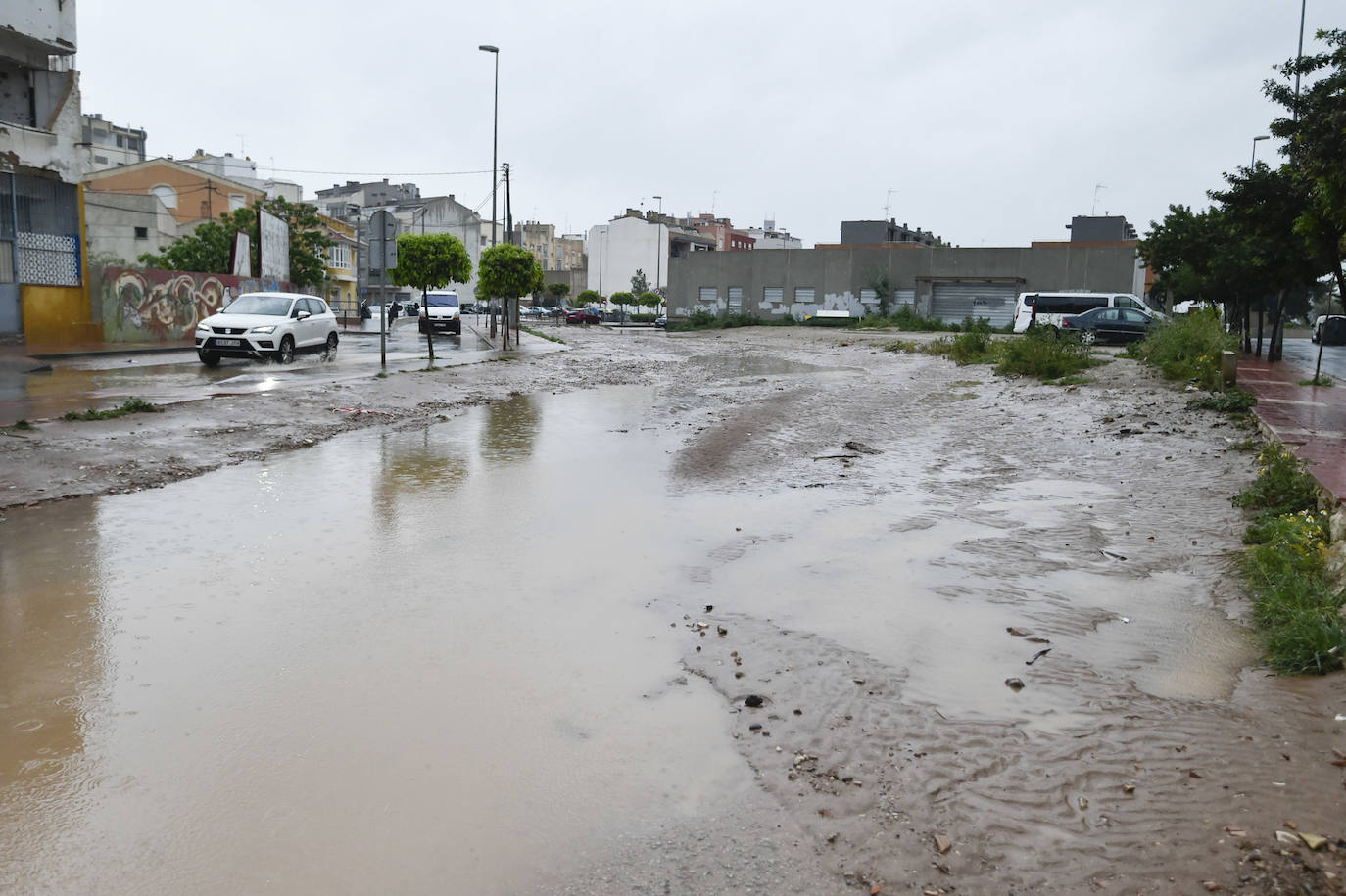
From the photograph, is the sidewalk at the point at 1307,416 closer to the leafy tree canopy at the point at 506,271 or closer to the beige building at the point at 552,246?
the leafy tree canopy at the point at 506,271

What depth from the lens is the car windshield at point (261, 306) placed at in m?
21.1

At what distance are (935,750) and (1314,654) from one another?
80.9 inches

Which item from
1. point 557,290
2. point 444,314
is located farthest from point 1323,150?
point 557,290

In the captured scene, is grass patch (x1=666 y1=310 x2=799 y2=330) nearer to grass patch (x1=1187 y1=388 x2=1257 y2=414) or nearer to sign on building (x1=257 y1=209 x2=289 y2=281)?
sign on building (x1=257 y1=209 x2=289 y2=281)

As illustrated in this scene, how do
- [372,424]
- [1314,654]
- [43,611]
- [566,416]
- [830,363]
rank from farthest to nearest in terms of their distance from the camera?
[830,363], [566,416], [372,424], [43,611], [1314,654]

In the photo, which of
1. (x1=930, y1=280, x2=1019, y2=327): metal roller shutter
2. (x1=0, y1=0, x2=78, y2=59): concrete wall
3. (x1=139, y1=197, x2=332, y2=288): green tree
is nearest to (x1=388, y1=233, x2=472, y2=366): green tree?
(x1=0, y1=0, x2=78, y2=59): concrete wall

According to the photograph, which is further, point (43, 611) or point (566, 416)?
point (566, 416)

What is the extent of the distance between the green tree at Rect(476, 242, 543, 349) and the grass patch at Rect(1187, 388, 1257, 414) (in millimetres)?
20282

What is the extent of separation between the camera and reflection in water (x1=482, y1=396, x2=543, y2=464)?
10.6m

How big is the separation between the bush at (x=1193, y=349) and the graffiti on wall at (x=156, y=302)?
85.7ft

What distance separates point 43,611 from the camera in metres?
5.14

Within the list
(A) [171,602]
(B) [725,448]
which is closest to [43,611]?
(A) [171,602]

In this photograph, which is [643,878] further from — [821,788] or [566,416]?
[566,416]

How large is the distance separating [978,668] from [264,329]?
19.0m
